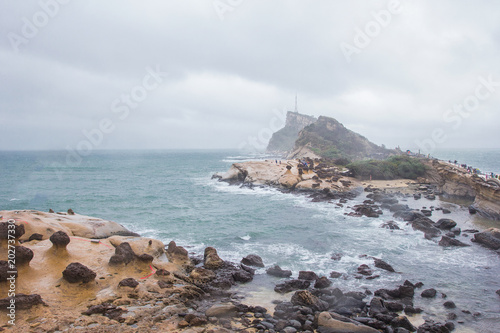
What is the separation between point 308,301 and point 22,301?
10717 mm

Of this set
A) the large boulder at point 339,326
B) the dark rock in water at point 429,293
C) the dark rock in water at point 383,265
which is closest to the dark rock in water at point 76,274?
the large boulder at point 339,326

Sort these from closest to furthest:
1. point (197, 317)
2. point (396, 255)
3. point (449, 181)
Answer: point (197, 317) → point (396, 255) → point (449, 181)

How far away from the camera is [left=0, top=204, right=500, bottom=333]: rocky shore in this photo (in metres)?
9.77

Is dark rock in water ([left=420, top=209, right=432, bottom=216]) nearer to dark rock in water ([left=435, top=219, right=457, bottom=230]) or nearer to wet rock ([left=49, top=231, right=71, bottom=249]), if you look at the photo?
dark rock in water ([left=435, top=219, right=457, bottom=230])

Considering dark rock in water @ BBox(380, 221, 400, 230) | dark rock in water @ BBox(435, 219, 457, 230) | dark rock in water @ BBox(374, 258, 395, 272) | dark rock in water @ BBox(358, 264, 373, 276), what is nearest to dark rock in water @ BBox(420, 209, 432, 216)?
dark rock in water @ BBox(435, 219, 457, 230)

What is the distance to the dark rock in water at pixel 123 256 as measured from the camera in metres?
13.3

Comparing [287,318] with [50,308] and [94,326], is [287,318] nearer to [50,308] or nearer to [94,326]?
[94,326]

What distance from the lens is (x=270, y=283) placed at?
1477 cm

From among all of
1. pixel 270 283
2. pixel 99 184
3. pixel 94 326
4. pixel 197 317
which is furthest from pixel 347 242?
pixel 99 184

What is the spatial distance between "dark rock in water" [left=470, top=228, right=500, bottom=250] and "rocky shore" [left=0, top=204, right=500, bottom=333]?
359 inches

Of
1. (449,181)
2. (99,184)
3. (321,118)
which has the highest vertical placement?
(321,118)

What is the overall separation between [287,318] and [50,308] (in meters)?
8.74

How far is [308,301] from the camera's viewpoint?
12.1 metres

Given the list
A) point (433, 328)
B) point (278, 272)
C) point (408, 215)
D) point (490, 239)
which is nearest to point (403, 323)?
point (433, 328)
